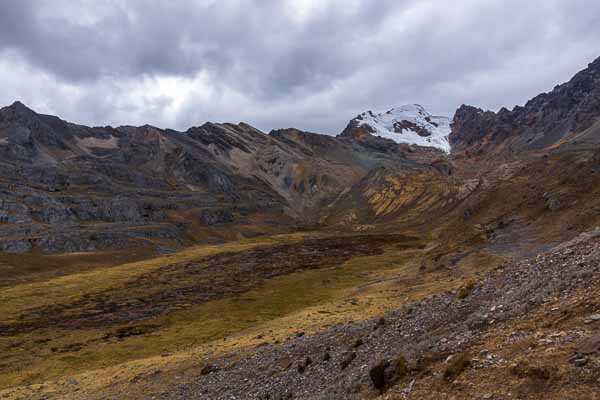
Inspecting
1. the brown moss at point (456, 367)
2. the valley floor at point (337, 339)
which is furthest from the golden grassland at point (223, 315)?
the brown moss at point (456, 367)

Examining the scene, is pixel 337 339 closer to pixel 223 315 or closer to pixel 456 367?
pixel 456 367

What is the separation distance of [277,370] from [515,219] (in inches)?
2536

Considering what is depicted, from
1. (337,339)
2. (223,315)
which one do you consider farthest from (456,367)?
(223,315)

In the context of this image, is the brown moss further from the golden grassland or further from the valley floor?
the golden grassland

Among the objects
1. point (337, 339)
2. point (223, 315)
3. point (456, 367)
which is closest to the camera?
point (456, 367)

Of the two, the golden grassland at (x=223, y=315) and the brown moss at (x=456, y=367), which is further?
the golden grassland at (x=223, y=315)

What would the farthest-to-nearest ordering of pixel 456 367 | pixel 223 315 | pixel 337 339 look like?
pixel 223 315 < pixel 337 339 < pixel 456 367

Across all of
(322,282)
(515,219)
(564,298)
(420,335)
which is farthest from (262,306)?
(564,298)

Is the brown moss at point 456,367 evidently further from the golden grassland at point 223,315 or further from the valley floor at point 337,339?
the golden grassland at point 223,315

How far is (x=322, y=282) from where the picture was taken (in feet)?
331

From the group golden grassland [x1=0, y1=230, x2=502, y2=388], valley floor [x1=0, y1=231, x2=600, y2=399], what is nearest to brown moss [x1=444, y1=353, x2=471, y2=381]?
valley floor [x1=0, y1=231, x2=600, y2=399]

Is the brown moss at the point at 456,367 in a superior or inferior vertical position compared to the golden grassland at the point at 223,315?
superior

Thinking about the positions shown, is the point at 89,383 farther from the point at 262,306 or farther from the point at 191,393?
the point at 262,306

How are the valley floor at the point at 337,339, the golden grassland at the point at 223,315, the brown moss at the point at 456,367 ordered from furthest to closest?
the golden grassland at the point at 223,315 < the brown moss at the point at 456,367 < the valley floor at the point at 337,339
